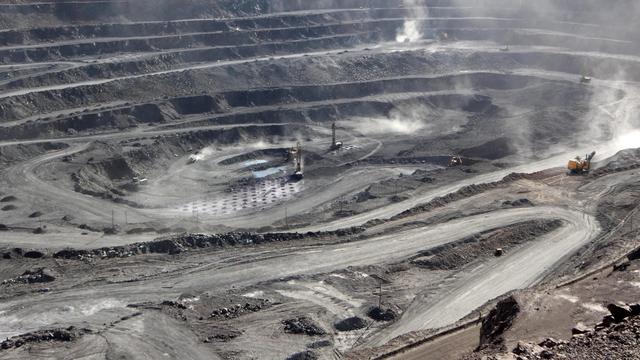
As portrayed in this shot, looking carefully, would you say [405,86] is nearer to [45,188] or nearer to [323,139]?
[323,139]

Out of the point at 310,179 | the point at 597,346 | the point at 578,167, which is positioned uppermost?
the point at 597,346

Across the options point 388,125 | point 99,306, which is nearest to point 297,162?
point 388,125

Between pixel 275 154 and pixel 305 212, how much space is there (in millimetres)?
15273

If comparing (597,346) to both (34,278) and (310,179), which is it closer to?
(34,278)

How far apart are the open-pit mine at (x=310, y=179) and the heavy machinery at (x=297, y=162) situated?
19cm

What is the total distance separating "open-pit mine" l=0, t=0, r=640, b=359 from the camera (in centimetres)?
3152

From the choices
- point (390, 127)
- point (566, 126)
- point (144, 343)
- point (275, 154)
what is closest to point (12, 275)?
point (144, 343)

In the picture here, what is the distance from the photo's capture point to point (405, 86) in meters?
88.1

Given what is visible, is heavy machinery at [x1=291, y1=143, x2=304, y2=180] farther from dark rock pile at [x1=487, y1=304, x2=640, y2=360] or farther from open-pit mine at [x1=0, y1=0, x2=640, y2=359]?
dark rock pile at [x1=487, y1=304, x2=640, y2=360]

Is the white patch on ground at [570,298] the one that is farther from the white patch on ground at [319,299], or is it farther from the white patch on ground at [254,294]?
the white patch on ground at [254,294]

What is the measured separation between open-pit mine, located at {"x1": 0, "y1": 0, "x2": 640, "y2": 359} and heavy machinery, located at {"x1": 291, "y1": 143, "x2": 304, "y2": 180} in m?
0.19

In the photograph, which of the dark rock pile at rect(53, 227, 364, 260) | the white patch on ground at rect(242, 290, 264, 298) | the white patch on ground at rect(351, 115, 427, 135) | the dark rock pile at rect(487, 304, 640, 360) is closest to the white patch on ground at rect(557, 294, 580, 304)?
the dark rock pile at rect(487, 304, 640, 360)

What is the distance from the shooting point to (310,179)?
60.6 meters

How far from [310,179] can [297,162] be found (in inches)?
126
